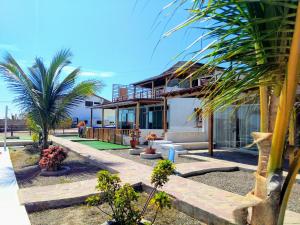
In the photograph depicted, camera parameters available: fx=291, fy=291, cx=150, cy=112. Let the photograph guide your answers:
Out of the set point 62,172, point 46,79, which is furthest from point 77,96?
point 62,172

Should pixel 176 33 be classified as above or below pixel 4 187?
above

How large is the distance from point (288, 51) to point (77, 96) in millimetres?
11628

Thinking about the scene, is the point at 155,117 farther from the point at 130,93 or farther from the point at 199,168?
the point at 199,168

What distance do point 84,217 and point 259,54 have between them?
4.47 m

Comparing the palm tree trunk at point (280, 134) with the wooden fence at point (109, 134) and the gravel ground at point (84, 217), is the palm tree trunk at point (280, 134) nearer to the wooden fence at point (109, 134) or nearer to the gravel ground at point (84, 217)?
the gravel ground at point (84, 217)

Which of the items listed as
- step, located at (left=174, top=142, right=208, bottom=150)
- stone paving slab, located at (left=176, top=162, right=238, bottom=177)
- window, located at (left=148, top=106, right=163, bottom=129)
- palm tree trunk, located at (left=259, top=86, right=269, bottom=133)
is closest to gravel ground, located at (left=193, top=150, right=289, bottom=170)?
stone paving slab, located at (left=176, top=162, right=238, bottom=177)

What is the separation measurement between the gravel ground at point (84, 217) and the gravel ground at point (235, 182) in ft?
7.73

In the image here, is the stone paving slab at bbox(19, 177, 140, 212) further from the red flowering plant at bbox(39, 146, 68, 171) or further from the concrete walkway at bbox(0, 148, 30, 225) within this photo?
the red flowering plant at bbox(39, 146, 68, 171)

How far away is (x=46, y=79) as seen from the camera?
40.5ft

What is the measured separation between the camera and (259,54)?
81.0 inches

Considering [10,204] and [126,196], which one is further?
[10,204]

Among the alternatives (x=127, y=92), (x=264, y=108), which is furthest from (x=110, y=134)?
(x=264, y=108)

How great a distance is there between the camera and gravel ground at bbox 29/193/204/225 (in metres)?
5.05

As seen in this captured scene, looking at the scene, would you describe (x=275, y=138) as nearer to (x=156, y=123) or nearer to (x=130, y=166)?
(x=130, y=166)
